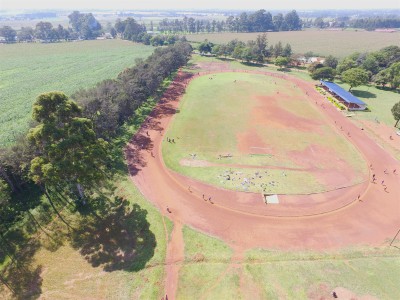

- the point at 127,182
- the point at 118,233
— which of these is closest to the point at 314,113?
the point at 127,182

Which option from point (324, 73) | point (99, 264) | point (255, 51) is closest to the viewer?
point (99, 264)

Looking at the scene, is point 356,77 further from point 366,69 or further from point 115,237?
point 115,237

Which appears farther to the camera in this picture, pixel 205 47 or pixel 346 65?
pixel 205 47

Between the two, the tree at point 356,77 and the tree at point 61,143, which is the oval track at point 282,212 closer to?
the tree at point 61,143

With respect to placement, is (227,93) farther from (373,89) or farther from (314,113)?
(373,89)

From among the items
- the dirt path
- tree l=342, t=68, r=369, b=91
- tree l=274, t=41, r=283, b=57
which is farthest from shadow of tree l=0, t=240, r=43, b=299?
tree l=274, t=41, r=283, b=57

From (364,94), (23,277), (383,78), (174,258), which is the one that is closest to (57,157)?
(23,277)
